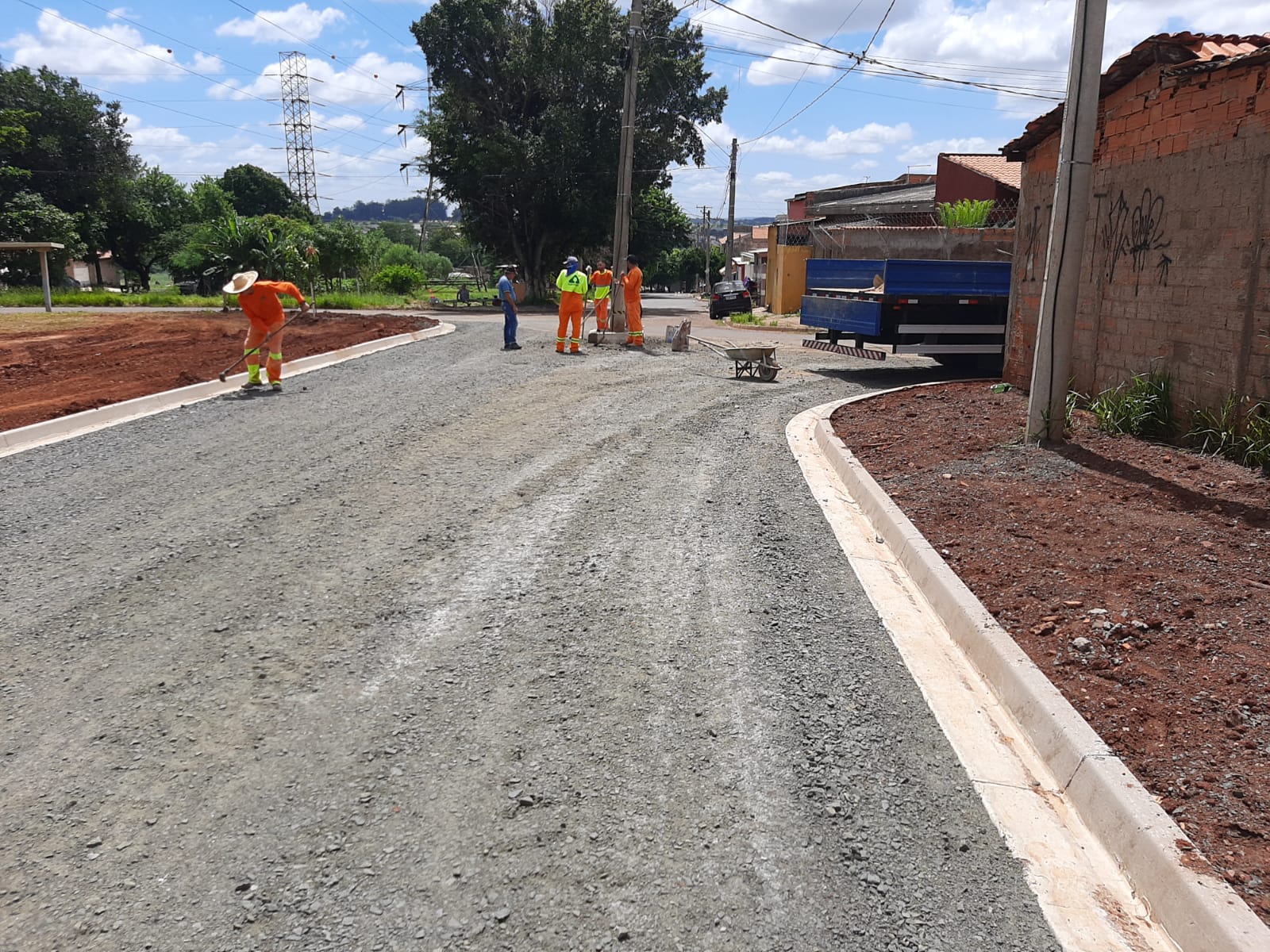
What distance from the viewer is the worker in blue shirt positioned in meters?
17.4

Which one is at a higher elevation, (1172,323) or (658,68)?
(658,68)

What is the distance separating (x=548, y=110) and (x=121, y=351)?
25589 mm

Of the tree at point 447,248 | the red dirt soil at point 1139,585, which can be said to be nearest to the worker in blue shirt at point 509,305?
the red dirt soil at point 1139,585

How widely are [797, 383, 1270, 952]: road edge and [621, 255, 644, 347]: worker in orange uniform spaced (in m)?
13.5

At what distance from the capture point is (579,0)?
38.5m

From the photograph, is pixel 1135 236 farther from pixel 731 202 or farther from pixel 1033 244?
pixel 731 202

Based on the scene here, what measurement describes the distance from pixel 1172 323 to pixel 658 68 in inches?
1393

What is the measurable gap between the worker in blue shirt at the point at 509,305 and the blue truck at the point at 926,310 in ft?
18.5

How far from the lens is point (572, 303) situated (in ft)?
56.8

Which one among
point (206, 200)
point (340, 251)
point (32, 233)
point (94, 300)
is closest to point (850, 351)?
point (340, 251)

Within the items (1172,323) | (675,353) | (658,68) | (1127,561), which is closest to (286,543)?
(1127,561)

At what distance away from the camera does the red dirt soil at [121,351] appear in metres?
12.4

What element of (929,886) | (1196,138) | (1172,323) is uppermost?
(1196,138)

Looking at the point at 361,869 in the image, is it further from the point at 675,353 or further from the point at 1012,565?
the point at 675,353
